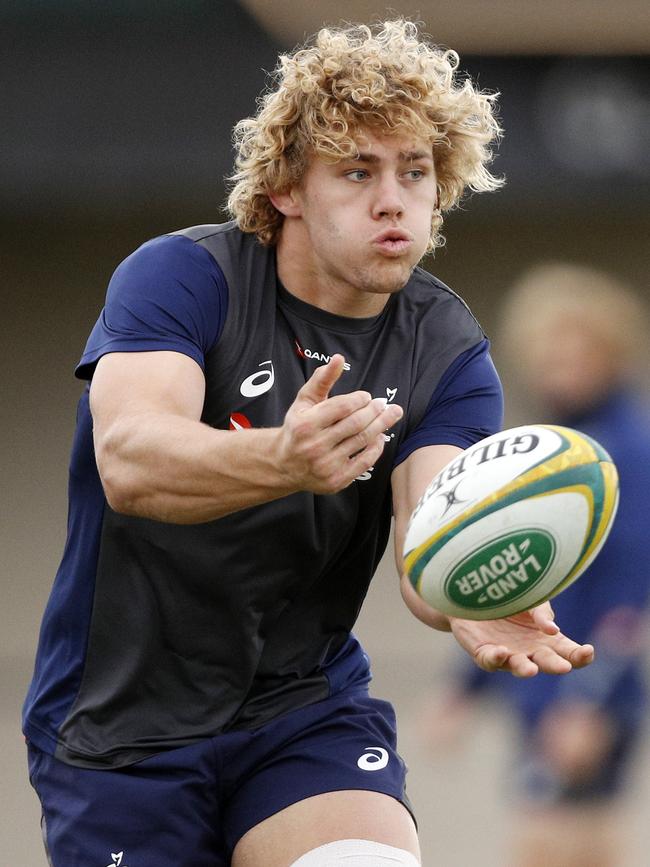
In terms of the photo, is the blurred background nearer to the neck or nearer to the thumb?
the neck

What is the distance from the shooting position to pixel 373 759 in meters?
3.32

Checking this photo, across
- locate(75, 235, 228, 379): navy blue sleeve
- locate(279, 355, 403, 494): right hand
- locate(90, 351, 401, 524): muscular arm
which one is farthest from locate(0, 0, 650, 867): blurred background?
locate(279, 355, 403, 494): right hand

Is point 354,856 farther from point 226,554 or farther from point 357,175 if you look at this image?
point 357,175

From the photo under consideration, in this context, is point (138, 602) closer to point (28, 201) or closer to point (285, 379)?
point (285, 379)

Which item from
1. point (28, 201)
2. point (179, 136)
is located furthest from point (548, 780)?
point (28, 201)

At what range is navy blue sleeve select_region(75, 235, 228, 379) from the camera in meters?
3.07

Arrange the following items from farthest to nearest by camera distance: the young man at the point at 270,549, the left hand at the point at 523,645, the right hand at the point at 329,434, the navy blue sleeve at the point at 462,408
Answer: the navy blue sleeve at the point at 462,408 < the young man at the point at 270,549 < the left hand at the point at 523,645 < the right hand at the point at 329,434

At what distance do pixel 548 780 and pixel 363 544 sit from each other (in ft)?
5.07

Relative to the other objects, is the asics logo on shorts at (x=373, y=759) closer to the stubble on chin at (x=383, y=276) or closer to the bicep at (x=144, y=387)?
the bicep at (x=144, y=387)

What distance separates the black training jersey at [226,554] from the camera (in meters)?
3.25

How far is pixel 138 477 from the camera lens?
2.84m

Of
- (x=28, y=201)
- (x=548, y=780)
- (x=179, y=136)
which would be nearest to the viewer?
(x=548, y=780)

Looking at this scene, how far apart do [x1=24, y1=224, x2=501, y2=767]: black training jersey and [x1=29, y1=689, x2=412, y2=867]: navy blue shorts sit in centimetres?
4

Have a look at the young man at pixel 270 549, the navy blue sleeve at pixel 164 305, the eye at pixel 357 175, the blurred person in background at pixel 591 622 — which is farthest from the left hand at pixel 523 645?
the blurred person in background at pixel 591 622
